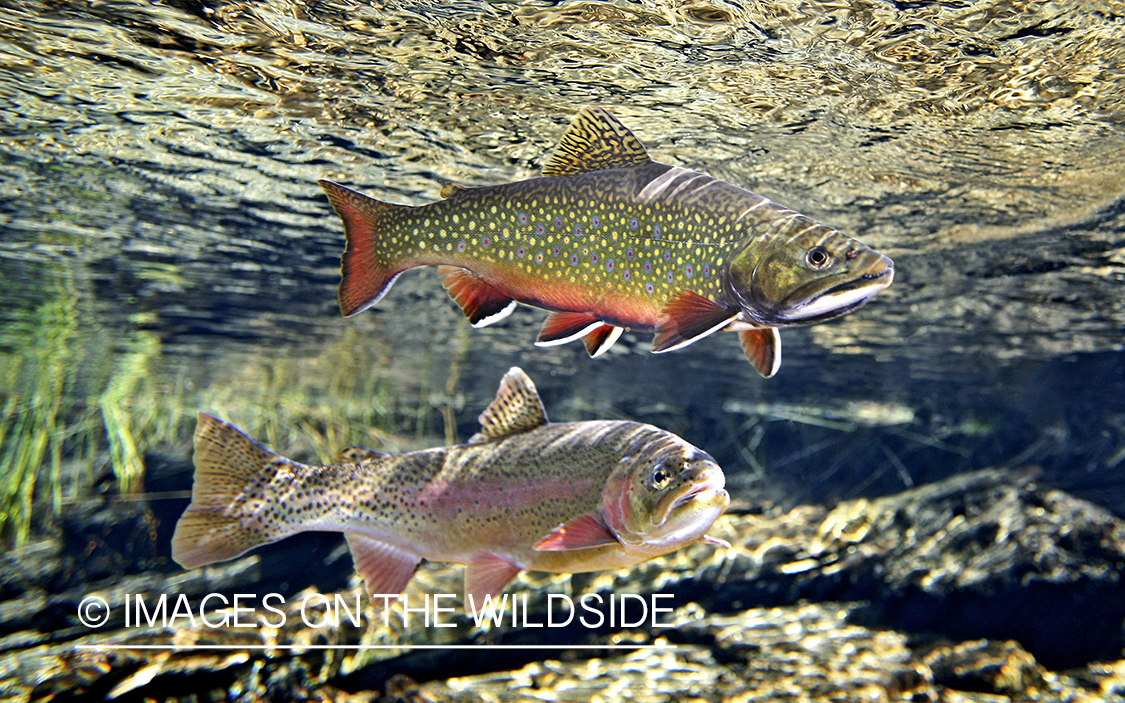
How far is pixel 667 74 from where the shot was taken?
6695mm

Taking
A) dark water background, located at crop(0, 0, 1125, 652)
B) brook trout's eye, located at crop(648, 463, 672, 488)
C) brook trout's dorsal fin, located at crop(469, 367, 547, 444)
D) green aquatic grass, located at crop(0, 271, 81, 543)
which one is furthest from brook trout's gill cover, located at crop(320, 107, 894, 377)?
green aquatic grass, located at crop(0, 271, 81, 543)

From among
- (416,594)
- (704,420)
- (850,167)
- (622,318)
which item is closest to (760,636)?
(416,594)

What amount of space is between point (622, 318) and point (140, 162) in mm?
9619

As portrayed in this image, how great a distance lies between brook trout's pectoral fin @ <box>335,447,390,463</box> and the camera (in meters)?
2.95

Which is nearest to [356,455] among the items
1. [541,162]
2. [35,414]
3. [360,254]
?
[360,254]

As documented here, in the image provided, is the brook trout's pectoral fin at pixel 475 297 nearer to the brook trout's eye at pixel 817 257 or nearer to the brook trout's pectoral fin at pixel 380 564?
the brook trout's eye at pixel 817 257

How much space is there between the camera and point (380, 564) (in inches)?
106

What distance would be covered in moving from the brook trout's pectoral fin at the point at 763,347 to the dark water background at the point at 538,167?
187 inches

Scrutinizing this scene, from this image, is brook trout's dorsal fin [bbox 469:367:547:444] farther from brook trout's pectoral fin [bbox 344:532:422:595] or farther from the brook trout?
brook trout's pectoral fin [bbox 344:532:422:595]

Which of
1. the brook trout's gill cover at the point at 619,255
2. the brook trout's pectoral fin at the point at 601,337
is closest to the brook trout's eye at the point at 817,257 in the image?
the brook trout's gill cover at the point at 619,255

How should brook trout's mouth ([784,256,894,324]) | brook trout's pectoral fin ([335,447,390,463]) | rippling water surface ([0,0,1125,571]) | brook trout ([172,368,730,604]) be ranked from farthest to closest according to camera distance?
A: 1. rippling water surface ([0,0,1125,571])
2. brook trout's pectoral fin ([335,447,390,463])
3. brook trout ([172,368,730,604])
4. brook trout's mouth ([784,256,894,324])

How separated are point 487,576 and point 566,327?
110 cm

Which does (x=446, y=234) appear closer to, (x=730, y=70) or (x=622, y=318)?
(x=622, y=318)

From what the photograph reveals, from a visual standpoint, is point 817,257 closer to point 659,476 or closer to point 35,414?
point 659,476
